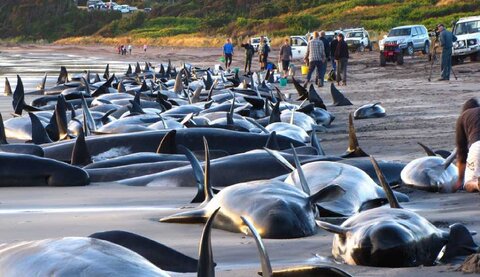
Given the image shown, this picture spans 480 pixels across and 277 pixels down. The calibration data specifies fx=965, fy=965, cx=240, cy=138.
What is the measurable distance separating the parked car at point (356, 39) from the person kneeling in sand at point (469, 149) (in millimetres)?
43734

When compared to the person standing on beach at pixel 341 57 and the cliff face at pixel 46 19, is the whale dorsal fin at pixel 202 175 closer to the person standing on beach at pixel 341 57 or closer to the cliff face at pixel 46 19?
the person standing on beach at pixel 341 57

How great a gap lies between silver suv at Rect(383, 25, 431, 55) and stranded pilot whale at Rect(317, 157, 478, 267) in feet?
125

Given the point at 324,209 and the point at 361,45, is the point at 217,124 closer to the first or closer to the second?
the point at 324,209

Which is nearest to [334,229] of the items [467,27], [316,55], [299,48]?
[316,55]

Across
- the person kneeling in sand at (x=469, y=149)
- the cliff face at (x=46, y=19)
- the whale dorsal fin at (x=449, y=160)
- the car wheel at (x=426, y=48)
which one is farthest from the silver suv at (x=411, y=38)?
the cliff face at (x=46, y=19)

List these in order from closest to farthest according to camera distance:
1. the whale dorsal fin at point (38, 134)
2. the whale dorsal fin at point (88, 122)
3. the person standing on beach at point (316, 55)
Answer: the whale dorsal fin at point (38, 134), the whale dorsal fin at point (88, 122), the person standing on beach at point (316, 55)

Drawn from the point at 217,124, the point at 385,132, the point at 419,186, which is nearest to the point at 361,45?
the point at 385,132

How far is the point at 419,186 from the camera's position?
23.1 ft

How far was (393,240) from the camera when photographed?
155 inches

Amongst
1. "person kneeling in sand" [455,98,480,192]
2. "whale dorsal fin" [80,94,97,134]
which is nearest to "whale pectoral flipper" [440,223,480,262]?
"person kneeling in sand" [455,98,480,192]

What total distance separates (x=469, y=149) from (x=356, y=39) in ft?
145

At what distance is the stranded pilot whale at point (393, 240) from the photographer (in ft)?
12.9

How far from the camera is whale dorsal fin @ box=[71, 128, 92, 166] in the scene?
8383 millimetres

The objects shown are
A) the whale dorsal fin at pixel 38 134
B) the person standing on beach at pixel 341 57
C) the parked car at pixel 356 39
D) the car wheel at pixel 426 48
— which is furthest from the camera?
the parked car at pixel 356 39
